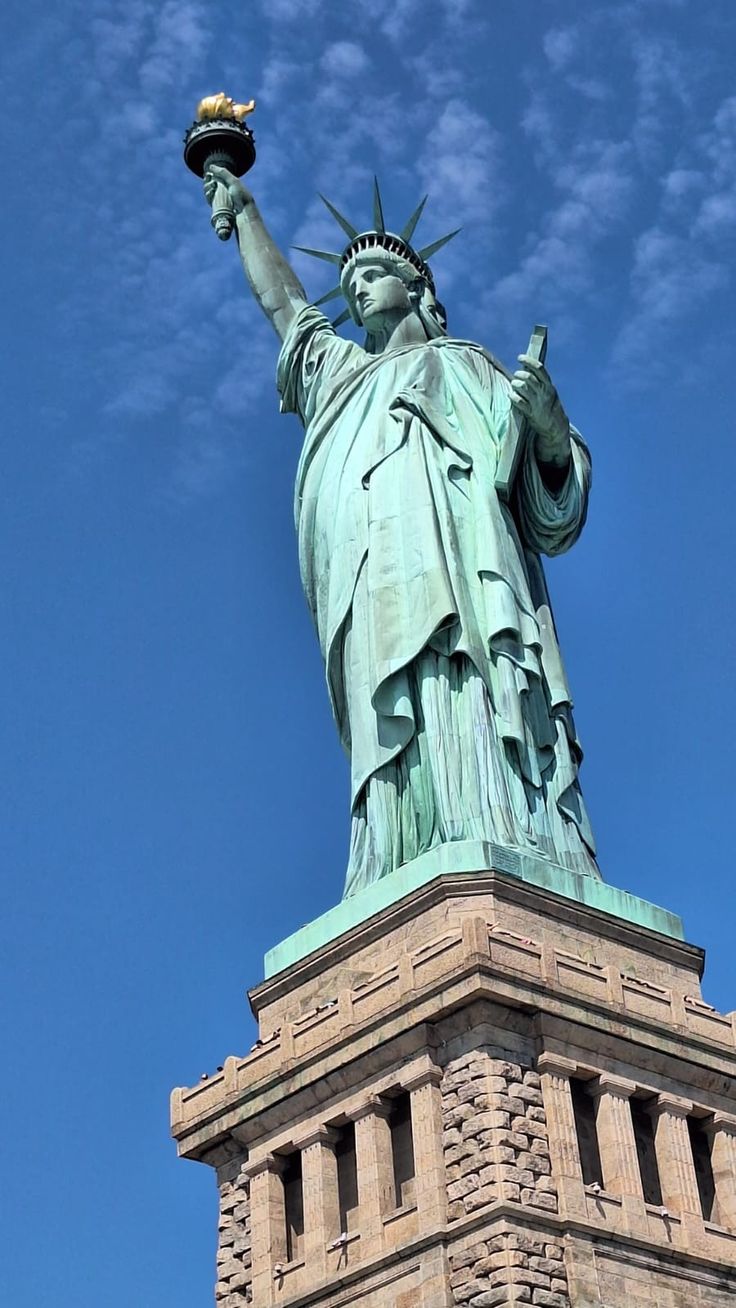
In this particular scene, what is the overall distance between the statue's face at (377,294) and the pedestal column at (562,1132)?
1059 centimetres

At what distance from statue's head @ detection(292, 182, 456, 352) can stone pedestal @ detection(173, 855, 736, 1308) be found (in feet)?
28.0

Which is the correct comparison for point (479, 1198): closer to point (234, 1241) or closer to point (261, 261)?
point (234, 1241)

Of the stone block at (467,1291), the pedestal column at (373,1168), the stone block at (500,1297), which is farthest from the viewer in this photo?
the pedestal column at (373,1168)

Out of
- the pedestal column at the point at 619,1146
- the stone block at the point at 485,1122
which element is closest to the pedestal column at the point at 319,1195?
the stone block at the point at 485,1122

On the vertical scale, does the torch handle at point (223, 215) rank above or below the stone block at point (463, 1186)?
above

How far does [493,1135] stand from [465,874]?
2806 millimetres

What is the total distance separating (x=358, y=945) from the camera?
2169 centimetres

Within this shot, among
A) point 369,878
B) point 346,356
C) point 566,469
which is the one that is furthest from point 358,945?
point 346,356

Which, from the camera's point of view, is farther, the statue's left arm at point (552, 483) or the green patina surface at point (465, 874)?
the statue's left arm at point (552, 483)

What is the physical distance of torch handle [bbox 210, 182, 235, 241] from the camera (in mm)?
29594

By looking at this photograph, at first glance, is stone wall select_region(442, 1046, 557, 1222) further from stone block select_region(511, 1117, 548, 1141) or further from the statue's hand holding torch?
the statue's hand holding torch

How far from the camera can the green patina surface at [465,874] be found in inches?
838

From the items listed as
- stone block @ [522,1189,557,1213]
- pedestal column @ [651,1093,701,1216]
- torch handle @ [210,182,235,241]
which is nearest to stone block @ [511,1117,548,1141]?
stone block @ [522,1189,557,1213]

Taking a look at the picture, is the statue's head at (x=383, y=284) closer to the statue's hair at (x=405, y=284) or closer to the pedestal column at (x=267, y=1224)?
the statue's hair at (x=405, y=284)
